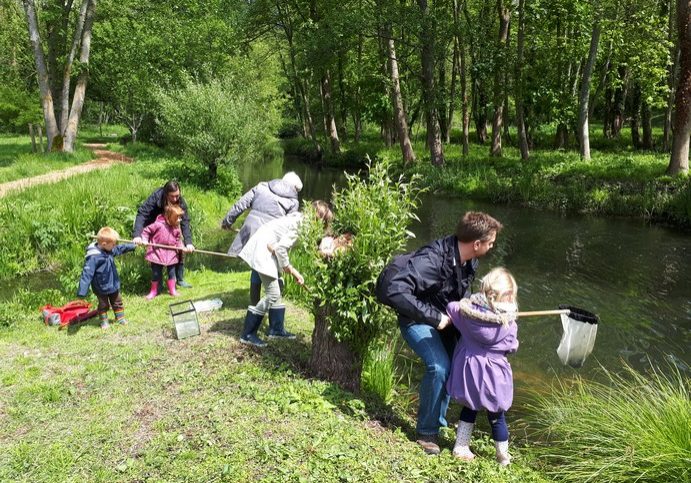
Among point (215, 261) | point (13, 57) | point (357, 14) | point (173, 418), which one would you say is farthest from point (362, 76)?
point (173, 418)

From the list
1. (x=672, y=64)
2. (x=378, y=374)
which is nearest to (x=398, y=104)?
(x=672, y=64)

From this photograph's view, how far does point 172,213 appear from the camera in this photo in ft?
27.7

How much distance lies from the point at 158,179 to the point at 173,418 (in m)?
12.5

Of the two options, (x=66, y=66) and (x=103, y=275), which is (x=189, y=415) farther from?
(x=66, y=66)

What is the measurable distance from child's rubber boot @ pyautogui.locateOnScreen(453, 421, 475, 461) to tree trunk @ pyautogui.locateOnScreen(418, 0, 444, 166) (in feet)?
64.3

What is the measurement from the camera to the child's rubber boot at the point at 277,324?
615cm

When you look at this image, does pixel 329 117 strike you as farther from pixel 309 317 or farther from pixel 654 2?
pixel 309 317

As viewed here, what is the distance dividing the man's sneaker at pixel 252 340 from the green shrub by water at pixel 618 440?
2.92m

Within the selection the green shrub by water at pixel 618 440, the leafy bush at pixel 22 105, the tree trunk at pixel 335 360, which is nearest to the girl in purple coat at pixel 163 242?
the tree trunk at pixel 335 360

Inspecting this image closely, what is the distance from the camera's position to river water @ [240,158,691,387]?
713 cm

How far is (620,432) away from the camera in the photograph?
4.16 m

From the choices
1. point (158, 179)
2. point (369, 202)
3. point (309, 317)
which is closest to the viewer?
point (369, 202)

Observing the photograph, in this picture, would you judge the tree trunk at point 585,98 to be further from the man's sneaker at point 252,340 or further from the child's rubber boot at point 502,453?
the child's rubber boot at point 502,453

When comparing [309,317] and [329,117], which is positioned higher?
[329,117]
